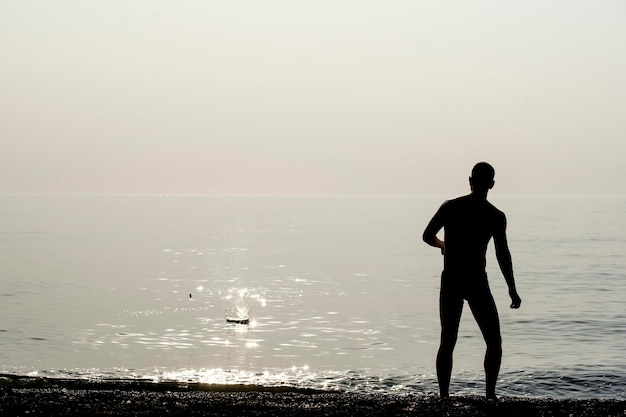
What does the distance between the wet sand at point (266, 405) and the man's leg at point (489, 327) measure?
33 centimetres

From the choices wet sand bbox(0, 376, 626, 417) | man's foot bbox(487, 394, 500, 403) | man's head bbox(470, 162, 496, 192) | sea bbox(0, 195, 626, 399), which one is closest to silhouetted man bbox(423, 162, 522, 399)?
man's head bbox(470, 162, 496, 192)

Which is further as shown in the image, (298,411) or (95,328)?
(95,328)

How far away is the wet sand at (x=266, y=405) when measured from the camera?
939 centimetres

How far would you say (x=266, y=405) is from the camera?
994 cm

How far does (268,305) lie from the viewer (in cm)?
4569

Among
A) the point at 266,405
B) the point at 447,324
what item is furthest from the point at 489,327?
the point at 266,405

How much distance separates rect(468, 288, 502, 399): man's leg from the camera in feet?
32.9

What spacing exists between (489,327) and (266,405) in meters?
2.77

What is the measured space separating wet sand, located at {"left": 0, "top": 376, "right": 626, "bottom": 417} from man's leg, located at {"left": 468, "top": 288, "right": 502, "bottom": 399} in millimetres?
331

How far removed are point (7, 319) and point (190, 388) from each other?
2186 cm

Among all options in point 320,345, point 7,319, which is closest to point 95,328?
point 7,319

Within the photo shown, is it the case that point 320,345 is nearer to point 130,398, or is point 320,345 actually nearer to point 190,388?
point 190,388

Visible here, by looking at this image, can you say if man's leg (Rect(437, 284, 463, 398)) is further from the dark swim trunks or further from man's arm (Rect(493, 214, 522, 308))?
man's arm (Rect(493, 214, 522, 308))

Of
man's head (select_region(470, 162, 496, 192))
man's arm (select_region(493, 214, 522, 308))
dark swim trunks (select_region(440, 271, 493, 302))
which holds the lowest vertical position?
dark swim trunks (select_region(440, 271, 493, 302))
